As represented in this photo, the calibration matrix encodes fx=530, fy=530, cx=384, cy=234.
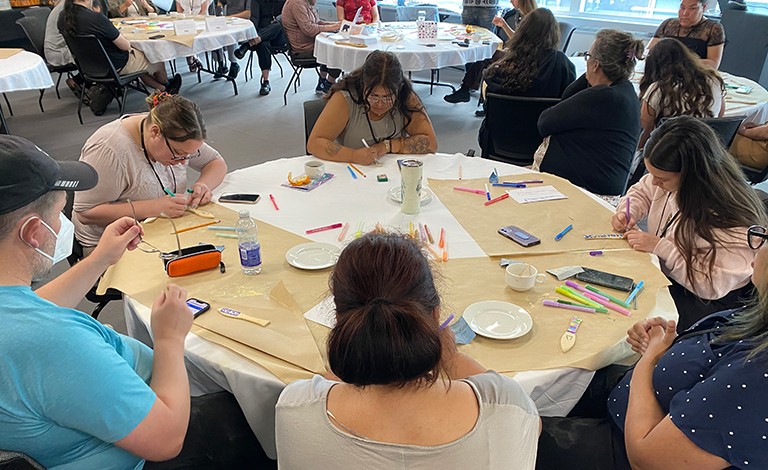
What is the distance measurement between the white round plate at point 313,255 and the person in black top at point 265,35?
488 centimetres

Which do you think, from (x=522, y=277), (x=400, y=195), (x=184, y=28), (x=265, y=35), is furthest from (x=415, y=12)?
(x=522, y=277)

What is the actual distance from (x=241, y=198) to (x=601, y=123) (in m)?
1.68

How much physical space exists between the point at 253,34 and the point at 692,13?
4.20 metres

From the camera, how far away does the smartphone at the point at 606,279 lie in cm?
152

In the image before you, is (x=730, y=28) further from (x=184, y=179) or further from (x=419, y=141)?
(x=184, y=179)

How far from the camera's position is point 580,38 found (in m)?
6.74

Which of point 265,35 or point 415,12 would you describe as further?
point 415,12

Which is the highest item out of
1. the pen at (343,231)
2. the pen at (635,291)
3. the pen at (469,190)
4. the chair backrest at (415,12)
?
the chair backrest at (415,12)

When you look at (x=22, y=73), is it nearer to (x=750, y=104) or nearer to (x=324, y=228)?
(x=324, y=228)

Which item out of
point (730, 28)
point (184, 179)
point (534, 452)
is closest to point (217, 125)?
point (184, 179)

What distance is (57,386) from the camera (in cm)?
91

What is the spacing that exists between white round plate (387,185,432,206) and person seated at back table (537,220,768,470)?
879 millimetres

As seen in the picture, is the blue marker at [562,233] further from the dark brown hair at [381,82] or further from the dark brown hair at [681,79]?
the dark brown hair at [681,79]

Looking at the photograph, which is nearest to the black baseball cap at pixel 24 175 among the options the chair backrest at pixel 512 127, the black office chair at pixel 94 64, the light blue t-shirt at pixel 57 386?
the light blue t-shirt at pixel 57 386
